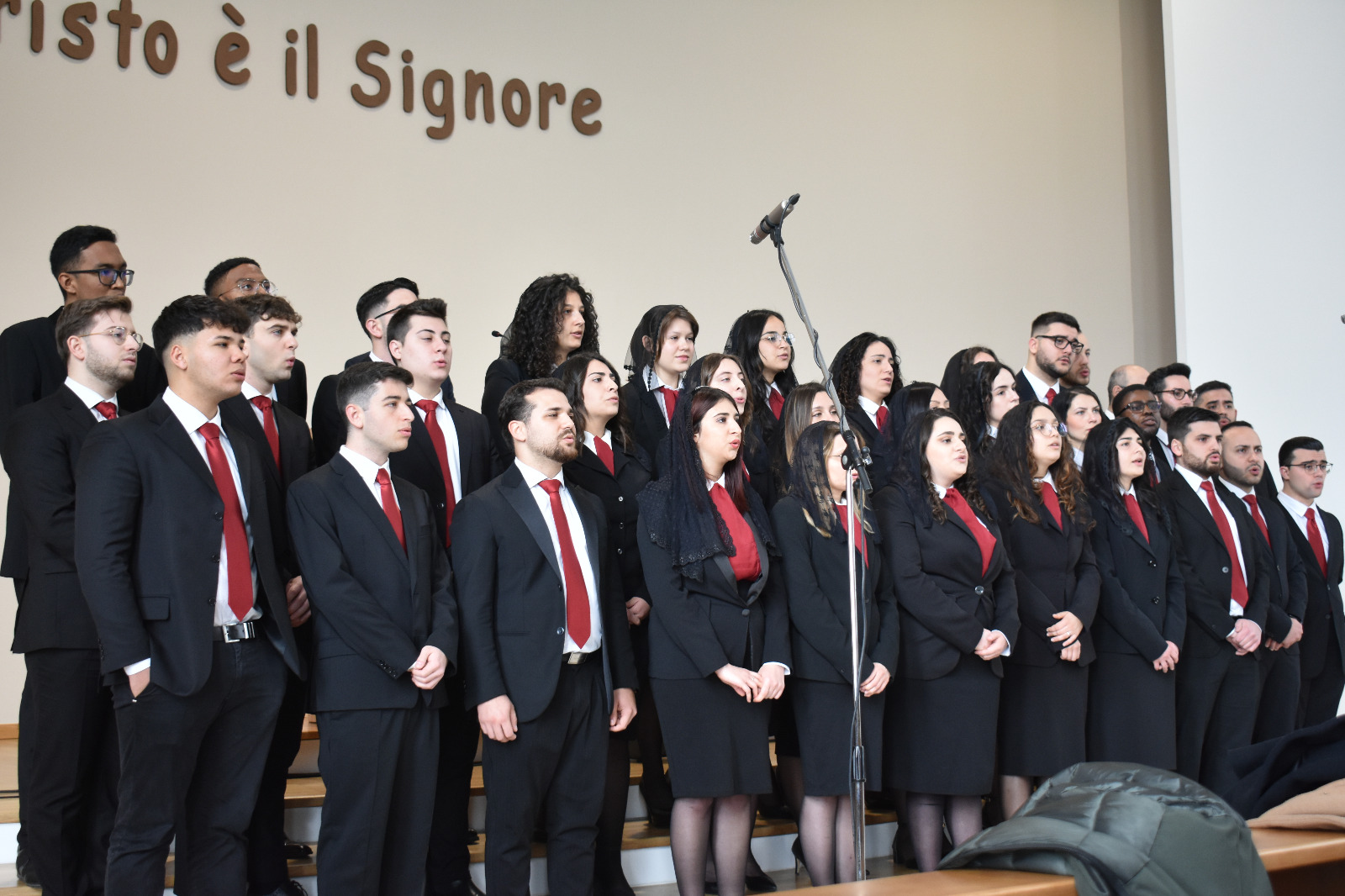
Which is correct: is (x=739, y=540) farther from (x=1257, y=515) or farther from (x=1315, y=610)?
(x=1315, y=610)

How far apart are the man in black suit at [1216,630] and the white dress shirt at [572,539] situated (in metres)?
2.27

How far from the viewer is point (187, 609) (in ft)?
8.47

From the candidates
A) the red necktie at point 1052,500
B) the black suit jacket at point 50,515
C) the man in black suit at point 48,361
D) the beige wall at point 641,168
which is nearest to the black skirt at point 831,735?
the red necktie at point 1052,500

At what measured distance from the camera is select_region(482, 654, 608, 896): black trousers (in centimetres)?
293

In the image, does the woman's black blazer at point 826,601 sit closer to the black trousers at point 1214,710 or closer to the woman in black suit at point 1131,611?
the woman in black suit at point 1131,611

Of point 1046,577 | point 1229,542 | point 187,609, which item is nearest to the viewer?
point 187,609

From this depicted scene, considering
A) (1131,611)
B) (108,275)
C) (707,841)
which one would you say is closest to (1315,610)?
(1131,611)

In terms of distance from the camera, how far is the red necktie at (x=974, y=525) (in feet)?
11.5

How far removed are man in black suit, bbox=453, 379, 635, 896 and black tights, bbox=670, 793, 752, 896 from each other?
238 mm

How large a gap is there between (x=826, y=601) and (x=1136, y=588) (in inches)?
51.9

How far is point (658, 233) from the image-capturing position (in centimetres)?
638

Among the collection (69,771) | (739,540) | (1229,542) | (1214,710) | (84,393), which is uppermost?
(84,393)

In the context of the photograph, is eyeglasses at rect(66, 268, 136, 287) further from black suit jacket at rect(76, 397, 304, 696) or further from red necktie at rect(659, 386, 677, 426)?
red necktie at rect(659, 386, 677, 426)

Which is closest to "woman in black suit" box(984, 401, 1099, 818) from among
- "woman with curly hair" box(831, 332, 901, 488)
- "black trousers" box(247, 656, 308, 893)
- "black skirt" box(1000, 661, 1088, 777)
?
"black skirt" box(1000, 661, 1088, 777)
